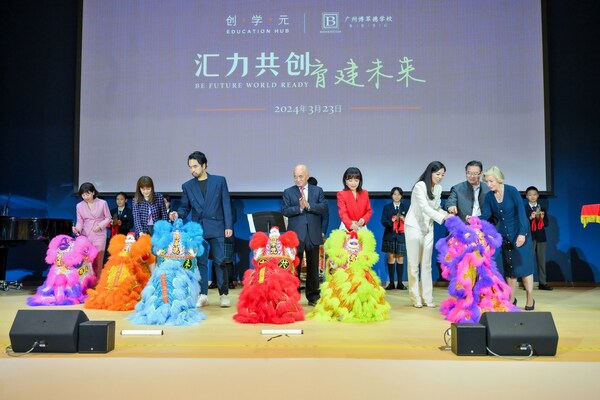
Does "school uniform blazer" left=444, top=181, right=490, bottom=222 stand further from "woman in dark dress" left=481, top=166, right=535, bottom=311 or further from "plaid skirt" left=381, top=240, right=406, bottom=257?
"plaid skirt" left=381, top=240, right=406, bottom=257

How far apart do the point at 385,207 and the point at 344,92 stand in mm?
1829

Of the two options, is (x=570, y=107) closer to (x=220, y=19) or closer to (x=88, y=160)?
(x=220, y=19)

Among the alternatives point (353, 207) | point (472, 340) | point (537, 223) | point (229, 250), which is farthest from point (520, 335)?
point (229, 250)

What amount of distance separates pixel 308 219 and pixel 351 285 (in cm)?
109

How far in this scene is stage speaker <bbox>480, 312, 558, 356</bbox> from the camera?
119 inches

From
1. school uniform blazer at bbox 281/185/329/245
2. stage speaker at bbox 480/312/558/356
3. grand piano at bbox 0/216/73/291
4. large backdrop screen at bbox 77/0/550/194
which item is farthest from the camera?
large backdrop screen at bbox 77/0/550/194

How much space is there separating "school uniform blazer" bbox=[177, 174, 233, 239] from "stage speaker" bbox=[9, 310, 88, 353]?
2.41 metres

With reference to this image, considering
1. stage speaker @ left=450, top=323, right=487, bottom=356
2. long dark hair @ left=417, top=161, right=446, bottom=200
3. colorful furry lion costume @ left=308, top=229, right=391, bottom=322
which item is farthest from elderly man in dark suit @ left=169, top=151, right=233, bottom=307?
stage speaker @ left=450, top=323, right=487, bottom=356

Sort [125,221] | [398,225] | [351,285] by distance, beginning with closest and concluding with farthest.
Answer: [351,285] → [398,225] → [125,221]

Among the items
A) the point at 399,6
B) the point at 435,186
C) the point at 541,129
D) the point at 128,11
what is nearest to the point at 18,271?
the point at 128,11

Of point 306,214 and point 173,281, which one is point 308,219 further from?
point 173,281

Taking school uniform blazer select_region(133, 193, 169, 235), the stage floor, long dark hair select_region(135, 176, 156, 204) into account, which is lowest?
the stage floor

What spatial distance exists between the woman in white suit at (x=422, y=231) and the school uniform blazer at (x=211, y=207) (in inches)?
78.0

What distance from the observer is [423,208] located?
5.34 metres
